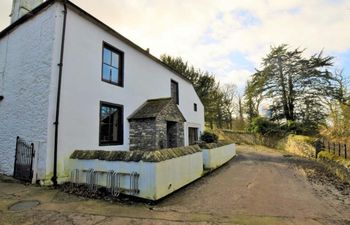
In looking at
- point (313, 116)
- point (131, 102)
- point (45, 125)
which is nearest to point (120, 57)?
point (131, 102)

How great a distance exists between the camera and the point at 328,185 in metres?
8.65

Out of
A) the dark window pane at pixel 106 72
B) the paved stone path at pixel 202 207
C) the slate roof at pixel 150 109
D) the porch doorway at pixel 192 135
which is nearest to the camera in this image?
the paved stone path at pixel 202 207

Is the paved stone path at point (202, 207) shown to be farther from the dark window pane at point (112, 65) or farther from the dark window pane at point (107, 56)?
the dark window pane at point (107, 56)

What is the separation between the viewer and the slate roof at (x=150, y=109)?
1045cm

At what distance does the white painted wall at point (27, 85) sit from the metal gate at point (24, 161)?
10.2 inches

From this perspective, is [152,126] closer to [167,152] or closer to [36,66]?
[167,152]

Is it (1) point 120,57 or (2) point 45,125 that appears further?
(1) point 120,57

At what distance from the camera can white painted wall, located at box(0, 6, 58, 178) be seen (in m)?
7.34

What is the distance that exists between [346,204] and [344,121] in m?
10.7

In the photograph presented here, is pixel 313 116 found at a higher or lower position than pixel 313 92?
lower

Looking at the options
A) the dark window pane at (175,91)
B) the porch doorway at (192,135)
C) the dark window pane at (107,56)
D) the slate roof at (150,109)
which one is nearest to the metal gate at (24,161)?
the slate roof at (150,109)

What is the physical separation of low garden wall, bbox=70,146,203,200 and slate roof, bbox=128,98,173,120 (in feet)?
10.7

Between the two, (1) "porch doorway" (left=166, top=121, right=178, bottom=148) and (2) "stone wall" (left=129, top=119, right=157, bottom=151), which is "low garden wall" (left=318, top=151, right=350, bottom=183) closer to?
(1) "porch doorway" (left=166, top=121, right=178, bottom=148)

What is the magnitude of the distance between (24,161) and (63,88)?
2929 millimetres
